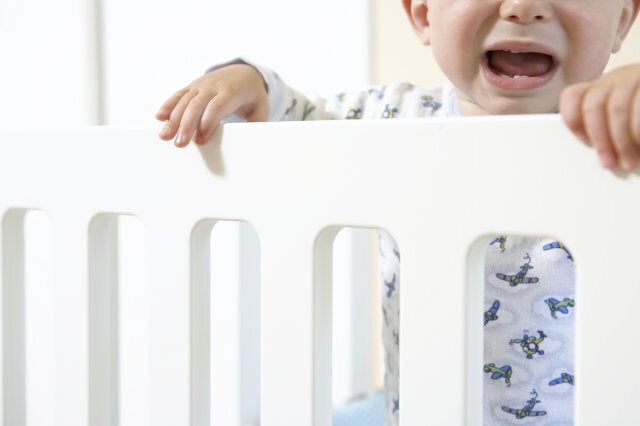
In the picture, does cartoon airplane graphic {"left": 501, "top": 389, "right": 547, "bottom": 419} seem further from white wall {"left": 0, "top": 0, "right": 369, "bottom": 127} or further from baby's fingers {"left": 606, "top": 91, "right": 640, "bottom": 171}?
white wall {"left": 0, "top": 0, "right": 369, "bottom": 127}

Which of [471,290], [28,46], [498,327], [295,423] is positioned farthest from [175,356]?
[28,46]

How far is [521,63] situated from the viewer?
63cm

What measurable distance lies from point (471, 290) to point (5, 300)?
357 mm

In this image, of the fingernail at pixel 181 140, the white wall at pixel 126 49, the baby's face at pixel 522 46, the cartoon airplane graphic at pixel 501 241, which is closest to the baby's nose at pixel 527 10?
the baby's face at pixel 522 46

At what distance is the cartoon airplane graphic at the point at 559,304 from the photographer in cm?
63

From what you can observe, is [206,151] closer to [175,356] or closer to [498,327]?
[175,356]

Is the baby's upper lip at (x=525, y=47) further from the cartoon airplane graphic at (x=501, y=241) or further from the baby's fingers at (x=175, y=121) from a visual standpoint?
the baby's fingers at (x=175, y=121)

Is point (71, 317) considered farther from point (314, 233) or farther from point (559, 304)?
point (559, 304)

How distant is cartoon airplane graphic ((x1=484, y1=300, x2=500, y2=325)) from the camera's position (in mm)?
640

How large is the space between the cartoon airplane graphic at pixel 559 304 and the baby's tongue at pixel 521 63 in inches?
7.9

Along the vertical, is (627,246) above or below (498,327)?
above

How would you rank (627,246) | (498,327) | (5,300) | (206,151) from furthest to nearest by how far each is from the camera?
(498,327) < (5,300) < (206,151) < (627,246)

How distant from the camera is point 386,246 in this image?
0.77m

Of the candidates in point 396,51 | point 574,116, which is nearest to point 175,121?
point 574,116
